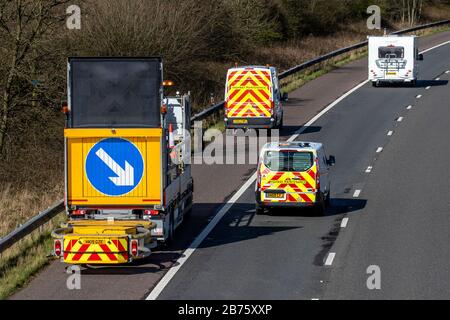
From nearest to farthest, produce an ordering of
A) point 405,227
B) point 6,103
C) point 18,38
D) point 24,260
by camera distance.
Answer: point 24,260
point 405,227
point 18,38
point 6,103

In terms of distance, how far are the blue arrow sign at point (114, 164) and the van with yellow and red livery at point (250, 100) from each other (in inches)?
669

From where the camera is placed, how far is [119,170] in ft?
66.0

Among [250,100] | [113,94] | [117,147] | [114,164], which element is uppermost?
[113,94]

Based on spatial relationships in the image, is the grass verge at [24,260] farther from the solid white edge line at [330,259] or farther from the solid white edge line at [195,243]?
the solid white edge line at [330,259]

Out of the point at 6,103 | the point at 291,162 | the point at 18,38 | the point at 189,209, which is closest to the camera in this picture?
the point at 189,209

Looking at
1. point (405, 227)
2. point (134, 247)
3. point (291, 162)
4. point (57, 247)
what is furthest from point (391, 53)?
point (57, 247)

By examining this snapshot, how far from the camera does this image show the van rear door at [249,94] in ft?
121

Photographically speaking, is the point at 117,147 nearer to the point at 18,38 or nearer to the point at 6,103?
the point at 18,38

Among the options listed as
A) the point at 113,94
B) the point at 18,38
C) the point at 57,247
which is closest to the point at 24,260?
the point at 57,247

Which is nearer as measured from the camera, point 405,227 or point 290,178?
point 405,227

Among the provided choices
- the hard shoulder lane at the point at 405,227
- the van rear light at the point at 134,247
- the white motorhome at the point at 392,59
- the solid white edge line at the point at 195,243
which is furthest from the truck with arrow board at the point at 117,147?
the white motorhome at the point at 392,59

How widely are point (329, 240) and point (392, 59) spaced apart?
29331 mm

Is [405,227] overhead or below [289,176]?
below

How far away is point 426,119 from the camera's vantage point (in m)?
41.2
